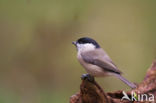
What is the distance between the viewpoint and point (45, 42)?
663 cm

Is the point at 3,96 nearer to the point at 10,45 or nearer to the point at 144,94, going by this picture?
the point at 10,45

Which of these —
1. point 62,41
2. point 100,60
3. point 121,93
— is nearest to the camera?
point 121,93

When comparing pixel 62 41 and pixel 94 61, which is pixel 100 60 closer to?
pixel 94 61

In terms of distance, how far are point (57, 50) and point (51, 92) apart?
0.84 metres

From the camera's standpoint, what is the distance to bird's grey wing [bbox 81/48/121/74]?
4051 mm

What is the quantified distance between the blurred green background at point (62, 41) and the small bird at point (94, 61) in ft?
5.62

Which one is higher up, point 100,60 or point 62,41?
point 62,41

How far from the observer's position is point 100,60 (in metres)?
4.21

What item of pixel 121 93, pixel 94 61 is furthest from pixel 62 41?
pixel 121 93

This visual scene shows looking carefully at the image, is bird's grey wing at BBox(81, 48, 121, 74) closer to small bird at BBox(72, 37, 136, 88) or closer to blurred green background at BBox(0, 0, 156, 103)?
small bird at BBox(72, 37, 136, 88)

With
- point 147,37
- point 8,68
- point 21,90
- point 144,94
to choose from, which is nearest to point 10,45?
point 8,68

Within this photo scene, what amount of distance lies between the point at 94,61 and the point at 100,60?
68mm

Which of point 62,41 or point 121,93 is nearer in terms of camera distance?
point 121,93

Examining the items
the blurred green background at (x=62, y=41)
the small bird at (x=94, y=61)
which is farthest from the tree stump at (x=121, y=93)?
the blurred green background at (x=62, y=41)
